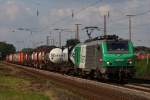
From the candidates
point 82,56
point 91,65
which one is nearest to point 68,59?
point 82,56

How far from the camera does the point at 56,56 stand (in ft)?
200

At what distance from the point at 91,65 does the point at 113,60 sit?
445 centimetres

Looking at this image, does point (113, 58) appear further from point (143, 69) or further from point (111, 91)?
point (143, 69)

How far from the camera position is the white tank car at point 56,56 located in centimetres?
6003

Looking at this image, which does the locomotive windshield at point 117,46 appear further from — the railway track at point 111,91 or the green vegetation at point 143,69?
the green vegetation at point 143,69

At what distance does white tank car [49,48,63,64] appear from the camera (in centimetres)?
6003

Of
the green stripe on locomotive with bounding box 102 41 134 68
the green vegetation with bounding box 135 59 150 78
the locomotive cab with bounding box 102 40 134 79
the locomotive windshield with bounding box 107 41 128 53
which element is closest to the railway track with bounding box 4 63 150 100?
the locomotive cab with bounding box 102 40 134 79

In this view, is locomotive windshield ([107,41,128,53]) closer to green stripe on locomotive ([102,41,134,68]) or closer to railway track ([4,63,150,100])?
green stripe on locomotive ([102,41,134,68])

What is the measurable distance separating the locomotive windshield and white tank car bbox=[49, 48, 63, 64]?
2385 cm

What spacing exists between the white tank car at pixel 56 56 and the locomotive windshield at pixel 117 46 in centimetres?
2385

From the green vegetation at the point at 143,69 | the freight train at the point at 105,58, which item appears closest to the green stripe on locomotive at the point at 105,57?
the freight train at the point at 105,58

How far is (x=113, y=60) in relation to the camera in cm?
3453

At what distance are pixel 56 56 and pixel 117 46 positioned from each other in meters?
26.4

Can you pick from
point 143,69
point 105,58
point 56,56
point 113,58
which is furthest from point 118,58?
point 56,56
